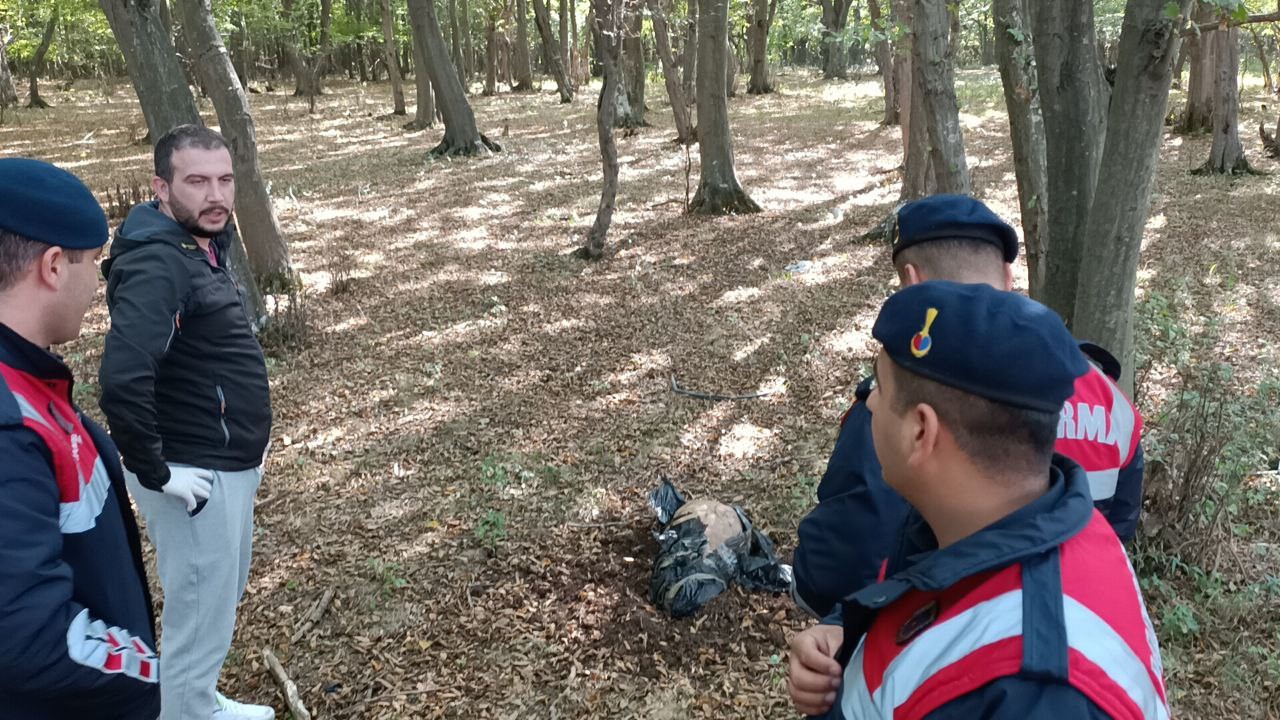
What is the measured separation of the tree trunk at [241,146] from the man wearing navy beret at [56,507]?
6750 mm

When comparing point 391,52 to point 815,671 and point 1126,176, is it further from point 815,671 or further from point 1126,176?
point 815,671

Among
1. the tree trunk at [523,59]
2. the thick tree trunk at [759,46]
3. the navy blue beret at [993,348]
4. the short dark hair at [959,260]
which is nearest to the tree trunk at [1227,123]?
the short dark hair at [959,260]

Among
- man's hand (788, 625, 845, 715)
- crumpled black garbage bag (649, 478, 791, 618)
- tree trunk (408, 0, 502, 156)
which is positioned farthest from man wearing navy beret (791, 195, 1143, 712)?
tree trunk (408, 0, 502, 156)

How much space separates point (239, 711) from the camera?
3.12 m

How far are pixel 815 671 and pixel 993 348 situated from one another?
75cm

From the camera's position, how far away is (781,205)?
38.7 ft

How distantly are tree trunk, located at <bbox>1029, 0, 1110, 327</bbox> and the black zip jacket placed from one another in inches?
152

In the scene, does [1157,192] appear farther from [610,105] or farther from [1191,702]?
[1191,702]

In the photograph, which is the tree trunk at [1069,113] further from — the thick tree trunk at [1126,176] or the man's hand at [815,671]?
the man's hand at [815,671]

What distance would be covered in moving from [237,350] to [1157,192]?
39.6 feet

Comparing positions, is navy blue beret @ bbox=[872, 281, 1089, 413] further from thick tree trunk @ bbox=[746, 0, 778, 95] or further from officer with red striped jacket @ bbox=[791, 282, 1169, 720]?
thick tree trunk @ bbox=[746, 0, 778, 95]

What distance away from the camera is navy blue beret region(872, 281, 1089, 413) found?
1.22 m

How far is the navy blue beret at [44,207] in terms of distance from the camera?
1723 millimetres

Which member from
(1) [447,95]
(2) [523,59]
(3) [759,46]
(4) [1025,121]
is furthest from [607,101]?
(2) [523,59]
